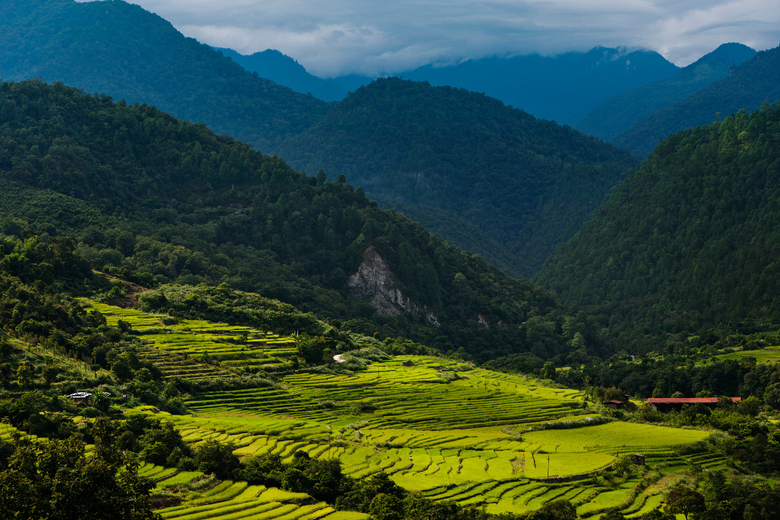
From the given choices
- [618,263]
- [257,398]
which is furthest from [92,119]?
[618,263]

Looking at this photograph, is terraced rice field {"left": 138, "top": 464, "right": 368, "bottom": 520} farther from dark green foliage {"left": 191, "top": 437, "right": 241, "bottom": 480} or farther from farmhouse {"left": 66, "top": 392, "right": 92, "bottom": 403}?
farmhouse {"left": 66, "top": 392, "right": 92, "bottom": 403}

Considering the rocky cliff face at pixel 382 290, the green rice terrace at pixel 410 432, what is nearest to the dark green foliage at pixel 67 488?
the green rice terrace at pixel 410 432

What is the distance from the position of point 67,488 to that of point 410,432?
36.8 meters

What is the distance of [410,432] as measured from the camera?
58.3 m

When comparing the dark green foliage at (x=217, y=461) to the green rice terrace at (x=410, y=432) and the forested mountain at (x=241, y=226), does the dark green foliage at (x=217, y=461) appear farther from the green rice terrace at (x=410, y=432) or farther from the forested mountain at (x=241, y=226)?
the forested mountain at (x=241, y=226)

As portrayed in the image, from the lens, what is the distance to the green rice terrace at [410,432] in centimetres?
4266

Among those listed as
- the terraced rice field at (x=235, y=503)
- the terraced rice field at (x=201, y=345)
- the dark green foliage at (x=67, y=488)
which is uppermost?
the dark green foliage at (x=67, y=488)

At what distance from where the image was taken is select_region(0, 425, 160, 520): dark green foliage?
24.2m

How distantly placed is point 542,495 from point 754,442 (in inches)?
838

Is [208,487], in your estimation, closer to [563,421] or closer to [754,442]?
[563,421]

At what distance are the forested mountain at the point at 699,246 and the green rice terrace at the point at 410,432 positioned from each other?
259ft

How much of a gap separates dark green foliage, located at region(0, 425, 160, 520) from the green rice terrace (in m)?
9.63

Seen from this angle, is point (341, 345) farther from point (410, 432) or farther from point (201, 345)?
point (410, 432)

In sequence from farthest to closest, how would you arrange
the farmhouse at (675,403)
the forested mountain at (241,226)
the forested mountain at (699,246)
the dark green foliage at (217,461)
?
the forested mountain at (699,246) → the forested mountain at (241,226) → the farmhouse at (675,403) → the dark green foliage at (217,461)
